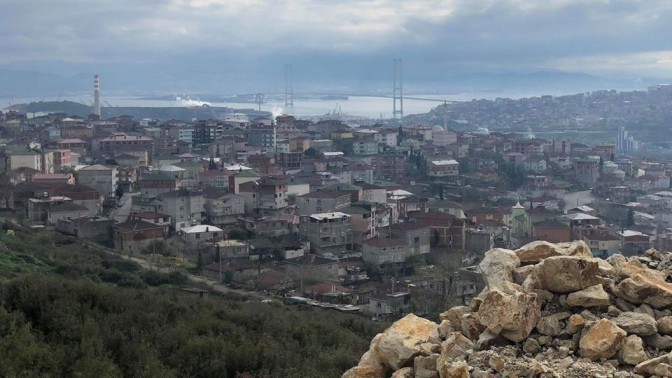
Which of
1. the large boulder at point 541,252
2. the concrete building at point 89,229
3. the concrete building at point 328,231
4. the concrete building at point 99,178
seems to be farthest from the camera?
the concrete building at point 99,178

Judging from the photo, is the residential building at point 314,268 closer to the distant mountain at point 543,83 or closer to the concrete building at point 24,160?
the concrete building at point 24,160

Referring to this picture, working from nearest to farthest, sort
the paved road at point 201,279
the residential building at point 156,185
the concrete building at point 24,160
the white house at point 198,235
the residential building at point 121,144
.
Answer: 1. the paved road at point 201,279
2. the white house at point 198,235
3. the residential building at point 156,185
4. the concrete building at point 24,160
5. the residential building at point 121,144

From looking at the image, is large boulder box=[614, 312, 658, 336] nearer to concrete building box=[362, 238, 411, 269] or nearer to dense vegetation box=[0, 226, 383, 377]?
dense vegetation box=[0, 226, 383, 377]

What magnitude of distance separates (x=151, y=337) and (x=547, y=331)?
3599 mm

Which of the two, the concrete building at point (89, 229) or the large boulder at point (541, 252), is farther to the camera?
the concrete building at point (89, 229)

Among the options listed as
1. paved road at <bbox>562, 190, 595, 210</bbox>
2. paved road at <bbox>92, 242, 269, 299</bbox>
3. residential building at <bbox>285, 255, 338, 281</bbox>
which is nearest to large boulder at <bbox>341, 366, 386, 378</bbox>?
paved road at <bbox>92, 242, 269, 299</bbox>

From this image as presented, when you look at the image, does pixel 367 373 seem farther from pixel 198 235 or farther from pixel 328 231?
pixel 328 231

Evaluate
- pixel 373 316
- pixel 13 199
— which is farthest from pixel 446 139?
pixel 373 316

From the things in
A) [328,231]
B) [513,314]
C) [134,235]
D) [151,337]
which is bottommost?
[328,231]

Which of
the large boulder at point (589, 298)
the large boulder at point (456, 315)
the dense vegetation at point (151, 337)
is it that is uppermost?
the large boulder at point (589, 298)

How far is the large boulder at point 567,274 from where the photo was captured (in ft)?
7.40

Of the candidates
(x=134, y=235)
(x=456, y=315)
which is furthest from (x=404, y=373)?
(x=134, y=235)

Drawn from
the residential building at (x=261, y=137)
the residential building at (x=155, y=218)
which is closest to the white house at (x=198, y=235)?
the residential building at (x=155, y=218)

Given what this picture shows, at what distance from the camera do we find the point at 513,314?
7.07 ft
